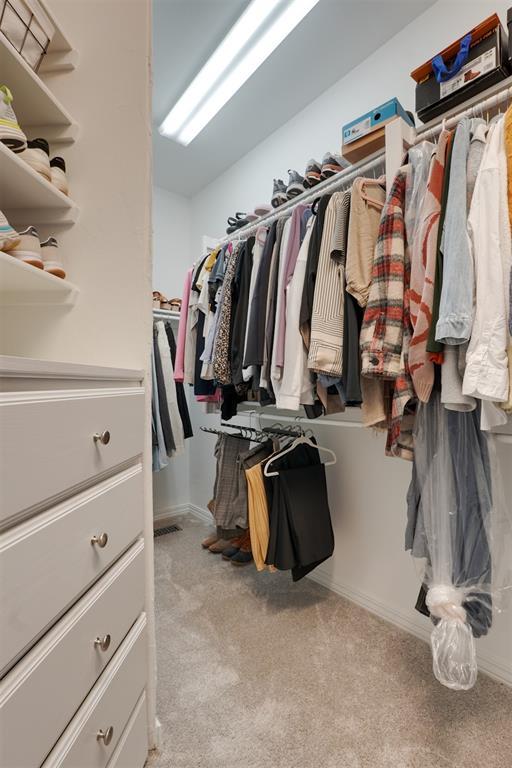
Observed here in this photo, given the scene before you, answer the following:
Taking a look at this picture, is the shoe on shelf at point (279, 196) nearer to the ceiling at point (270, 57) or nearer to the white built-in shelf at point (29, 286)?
the ceiling at point (270, 57)

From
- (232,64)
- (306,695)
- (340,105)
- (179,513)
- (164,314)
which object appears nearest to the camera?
(306,695)

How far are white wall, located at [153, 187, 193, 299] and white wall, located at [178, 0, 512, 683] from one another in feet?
3.90

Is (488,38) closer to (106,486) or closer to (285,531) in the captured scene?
(106,486)

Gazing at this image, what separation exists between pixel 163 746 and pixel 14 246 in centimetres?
142

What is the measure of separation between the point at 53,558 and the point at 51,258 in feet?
2.54

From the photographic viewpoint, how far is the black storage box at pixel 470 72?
97 cm

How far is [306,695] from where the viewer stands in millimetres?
1164

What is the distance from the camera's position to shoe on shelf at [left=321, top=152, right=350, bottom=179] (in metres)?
1.46

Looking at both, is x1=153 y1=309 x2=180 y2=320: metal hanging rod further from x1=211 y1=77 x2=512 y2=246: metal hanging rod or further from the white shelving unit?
the white shelving unit

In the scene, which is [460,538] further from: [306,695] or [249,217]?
[249,217]

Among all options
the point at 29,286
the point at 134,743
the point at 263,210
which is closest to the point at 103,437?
the point at 29,286

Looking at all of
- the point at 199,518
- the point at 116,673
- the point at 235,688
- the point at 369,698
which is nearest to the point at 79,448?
the point at 116,673

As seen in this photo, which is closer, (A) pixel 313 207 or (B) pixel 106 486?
(B) pixel 106 486

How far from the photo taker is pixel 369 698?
1.15 metres
